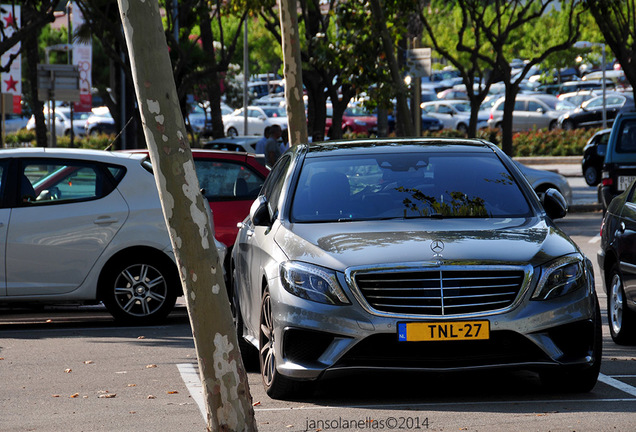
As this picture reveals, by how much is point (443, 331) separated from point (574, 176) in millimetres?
28499

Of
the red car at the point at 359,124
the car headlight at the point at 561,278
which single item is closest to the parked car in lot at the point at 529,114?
the red car at the point at 359,124

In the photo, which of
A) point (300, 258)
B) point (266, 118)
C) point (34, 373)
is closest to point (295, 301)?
point (300, 258)

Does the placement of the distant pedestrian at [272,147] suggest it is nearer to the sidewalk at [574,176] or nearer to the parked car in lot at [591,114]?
the sidewalk at [574,176]

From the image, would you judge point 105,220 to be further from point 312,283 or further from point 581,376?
point 581,376

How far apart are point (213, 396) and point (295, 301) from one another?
5.79 ft

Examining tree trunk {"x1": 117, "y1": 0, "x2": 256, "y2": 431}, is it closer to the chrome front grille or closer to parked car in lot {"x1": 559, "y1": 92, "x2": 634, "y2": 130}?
the chrome front grille

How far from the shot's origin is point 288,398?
24.3 feet

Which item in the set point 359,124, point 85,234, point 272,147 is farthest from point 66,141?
point 85,234

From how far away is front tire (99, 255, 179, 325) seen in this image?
11.0m

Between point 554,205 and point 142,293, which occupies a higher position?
point 554,205

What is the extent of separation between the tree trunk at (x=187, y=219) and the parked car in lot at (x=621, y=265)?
468cm

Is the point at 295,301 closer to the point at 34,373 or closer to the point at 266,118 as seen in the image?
the point at 34,373

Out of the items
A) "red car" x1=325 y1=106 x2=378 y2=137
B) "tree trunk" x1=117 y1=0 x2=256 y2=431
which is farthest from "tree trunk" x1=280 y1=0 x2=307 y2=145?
"red car" x1=325 y1=106 x2=378 y2=137

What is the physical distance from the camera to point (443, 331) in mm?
6926
